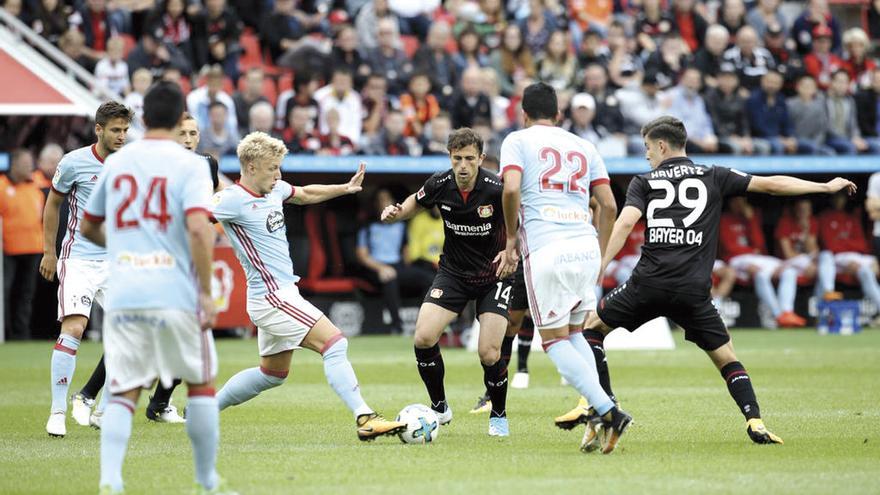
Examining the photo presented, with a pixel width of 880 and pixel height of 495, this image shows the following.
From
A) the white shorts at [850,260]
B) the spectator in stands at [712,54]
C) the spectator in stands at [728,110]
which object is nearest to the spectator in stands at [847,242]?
the white shorts at [850,260]

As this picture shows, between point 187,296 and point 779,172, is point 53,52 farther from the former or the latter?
point 187,296

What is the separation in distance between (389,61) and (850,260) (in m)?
8.08

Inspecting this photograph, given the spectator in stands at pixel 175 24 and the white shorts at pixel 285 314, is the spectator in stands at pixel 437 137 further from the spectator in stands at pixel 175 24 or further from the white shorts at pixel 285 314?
the white shorts at pixel 285 314

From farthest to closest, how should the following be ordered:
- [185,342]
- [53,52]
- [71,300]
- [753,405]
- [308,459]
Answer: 1. [53,52]
2. [71,300]
3. [753,405]
4. [308,459]
5. [185,342]

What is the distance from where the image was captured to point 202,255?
21.4 ft

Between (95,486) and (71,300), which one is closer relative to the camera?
(95,486)

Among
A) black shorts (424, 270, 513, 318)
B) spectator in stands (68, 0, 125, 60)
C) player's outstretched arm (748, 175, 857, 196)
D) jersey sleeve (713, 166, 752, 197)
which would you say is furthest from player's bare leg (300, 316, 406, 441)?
spectator in stands (68, 0, 125, 60)

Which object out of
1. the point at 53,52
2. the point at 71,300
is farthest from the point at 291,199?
the point at 53,52

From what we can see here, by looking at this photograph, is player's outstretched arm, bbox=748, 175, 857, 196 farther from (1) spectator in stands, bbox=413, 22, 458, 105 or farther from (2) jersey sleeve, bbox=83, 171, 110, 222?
(1) spectator in stands, bbox=413, 22, 458, 105

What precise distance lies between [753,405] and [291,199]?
11.1 ft

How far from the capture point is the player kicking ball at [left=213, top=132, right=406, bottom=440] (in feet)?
29.2

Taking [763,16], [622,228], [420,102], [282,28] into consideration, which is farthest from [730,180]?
[763,16]

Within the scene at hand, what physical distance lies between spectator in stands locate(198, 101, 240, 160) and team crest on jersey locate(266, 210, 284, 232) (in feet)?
34.1

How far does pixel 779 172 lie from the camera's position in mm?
22109
